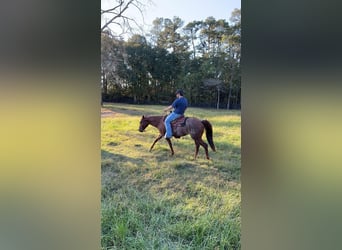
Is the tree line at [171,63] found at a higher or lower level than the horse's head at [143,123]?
higher

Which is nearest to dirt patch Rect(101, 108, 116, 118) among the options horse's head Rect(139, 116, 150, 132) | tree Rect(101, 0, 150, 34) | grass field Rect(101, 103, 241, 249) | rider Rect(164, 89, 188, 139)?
grass field Rect(101, 103, 241, 249)

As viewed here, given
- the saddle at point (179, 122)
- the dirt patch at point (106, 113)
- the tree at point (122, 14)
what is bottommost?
the saddle at point (179, 122)

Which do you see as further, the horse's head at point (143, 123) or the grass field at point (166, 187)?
the horse's head at point (143, 123)

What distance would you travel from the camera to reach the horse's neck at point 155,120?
5.02ft

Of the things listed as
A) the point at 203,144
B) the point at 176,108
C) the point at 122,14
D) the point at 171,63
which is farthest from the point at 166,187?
the point at 122,14

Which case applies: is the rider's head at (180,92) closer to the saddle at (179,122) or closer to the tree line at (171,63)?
the tree line at (171,63)

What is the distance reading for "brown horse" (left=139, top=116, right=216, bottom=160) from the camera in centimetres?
151

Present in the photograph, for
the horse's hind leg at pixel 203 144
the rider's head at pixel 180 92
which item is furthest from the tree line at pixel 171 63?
the horse's hind leg at pixel 203 144

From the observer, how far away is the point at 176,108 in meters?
1.52

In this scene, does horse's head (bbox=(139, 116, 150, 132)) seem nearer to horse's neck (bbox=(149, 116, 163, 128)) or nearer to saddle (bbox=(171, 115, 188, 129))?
horse's neck (bbox=(149, 116, 163, 128))

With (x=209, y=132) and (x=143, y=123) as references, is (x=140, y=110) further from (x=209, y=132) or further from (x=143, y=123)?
(x=209, y=132)

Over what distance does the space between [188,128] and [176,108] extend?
0.41 ft
